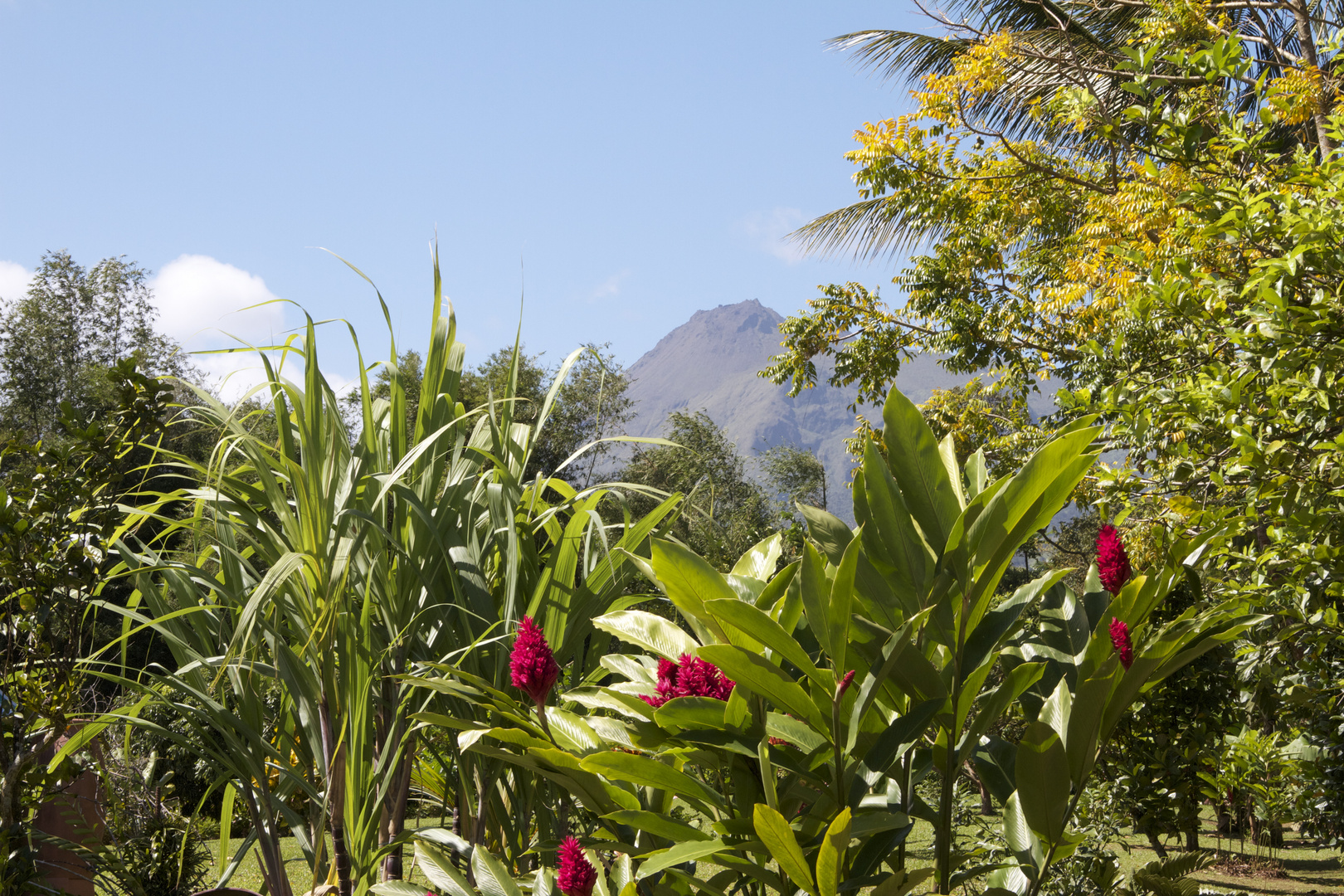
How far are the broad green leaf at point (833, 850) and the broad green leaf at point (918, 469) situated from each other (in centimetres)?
37

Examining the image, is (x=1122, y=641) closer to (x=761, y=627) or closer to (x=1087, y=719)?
(x=1087, y=719)

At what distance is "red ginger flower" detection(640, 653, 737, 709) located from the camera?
1.10 metres

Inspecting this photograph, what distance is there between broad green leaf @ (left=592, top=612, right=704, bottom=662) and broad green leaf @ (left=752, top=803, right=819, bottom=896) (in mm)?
336

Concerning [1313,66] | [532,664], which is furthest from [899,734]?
[1313,66]

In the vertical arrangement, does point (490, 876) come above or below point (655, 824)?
below

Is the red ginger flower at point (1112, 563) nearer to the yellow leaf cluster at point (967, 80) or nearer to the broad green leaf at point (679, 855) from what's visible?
the broad green leaf at point (679, 855)

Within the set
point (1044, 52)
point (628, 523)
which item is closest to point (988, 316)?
point (1044, 52)

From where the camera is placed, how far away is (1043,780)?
112cm

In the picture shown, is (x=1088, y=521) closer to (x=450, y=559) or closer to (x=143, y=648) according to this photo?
(x=143, y=648)

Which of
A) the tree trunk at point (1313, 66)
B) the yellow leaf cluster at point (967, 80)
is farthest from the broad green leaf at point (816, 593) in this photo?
the yellow leaf cluster at point (967, 80)

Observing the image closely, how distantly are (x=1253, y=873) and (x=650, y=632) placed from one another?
19.7ft

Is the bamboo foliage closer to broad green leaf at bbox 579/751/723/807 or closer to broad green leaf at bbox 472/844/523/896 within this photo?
broad green leaf at bbox 472/844/523/896

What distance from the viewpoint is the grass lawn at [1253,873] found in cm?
472

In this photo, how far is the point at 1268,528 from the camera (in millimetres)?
1980
